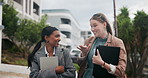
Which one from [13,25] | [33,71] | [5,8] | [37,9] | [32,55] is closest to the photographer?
[33,71]

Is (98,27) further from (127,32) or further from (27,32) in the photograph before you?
(27,32)

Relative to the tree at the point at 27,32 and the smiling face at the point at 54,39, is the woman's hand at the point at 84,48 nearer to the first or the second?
the smiling face at the point at 54,39

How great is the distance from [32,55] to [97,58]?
2.20ft

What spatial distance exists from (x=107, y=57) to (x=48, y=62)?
53 centimetres

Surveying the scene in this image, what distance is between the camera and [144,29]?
8.25 meters

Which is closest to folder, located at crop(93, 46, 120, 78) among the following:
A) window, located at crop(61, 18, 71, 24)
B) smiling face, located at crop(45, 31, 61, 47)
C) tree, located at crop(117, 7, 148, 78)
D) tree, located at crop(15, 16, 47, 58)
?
smiling face, located at crop(45, 31, 61, 47)

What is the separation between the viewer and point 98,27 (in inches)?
59.9

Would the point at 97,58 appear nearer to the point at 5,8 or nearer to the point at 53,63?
the point at 53,63

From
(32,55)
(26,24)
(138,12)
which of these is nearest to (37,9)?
(26,24)

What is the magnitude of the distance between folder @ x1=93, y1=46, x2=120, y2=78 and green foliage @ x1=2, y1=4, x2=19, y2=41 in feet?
33.8

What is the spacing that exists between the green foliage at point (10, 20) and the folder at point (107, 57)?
10314 millimetres

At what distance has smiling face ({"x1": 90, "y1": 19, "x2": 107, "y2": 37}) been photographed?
59.9 inches

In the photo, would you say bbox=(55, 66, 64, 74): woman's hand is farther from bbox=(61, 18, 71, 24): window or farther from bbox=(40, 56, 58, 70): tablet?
bbox=(61, 18, 71, 24): window

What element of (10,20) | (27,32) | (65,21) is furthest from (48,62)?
(65,21)
